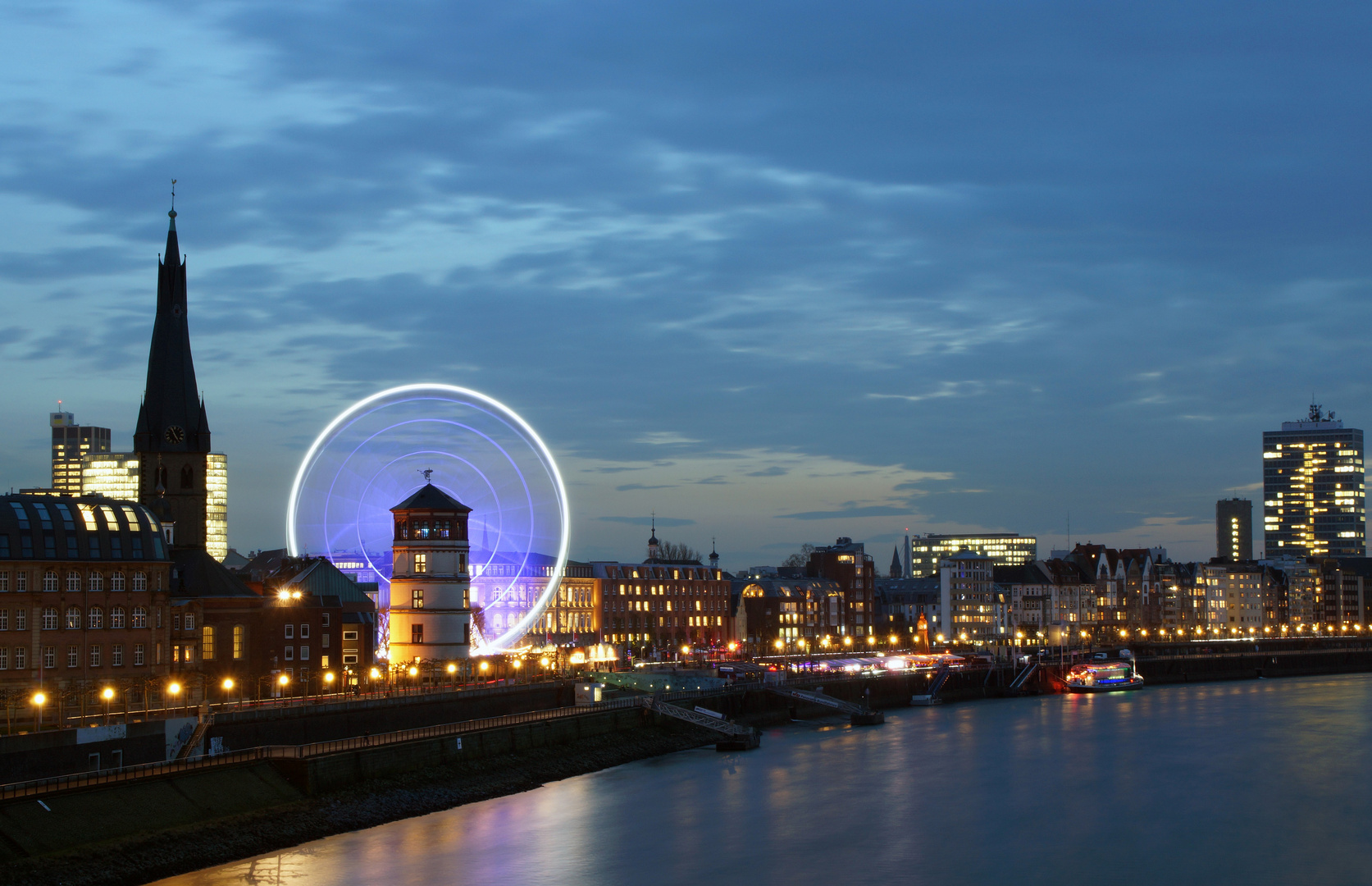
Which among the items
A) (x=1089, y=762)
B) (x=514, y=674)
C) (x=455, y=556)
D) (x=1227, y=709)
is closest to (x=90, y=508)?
(x=455, y=556)

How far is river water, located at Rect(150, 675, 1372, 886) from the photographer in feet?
189

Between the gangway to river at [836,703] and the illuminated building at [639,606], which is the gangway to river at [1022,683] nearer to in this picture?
the gangway to river at [836,703]

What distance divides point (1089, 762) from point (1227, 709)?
146ft

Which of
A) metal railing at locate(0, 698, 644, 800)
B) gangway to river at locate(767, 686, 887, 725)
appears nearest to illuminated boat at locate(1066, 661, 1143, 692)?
gangway to river at locate(767, 686, 887, 725)

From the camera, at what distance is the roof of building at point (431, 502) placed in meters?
103

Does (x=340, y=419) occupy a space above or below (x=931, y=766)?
above

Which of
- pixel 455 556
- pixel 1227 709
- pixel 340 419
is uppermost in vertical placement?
pixel 340 419

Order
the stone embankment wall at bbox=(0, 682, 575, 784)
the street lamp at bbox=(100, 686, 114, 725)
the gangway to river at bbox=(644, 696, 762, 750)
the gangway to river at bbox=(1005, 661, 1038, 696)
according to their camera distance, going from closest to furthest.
Result: the stone embankment wall at bbox=(0, 682, 575, 784), the street lamp at bbox=(100, 686, 114, 725), the gangway to river at bbox=(644, 696, 762, 750), the gangway to river at bbox=(1005, 661, 1038, 696)

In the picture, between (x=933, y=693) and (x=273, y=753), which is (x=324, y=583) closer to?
(x=273, y=753)

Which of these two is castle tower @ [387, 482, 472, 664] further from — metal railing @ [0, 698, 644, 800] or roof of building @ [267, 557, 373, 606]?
metal railing @ [0, 698, 644, 800]

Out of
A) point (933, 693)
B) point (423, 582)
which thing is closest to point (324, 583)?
point (423, 582)

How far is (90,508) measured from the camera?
82000 millimetres

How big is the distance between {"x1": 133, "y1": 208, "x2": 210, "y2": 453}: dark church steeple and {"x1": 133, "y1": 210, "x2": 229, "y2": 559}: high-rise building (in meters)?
0.06

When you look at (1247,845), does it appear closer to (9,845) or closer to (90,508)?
(9,845)
